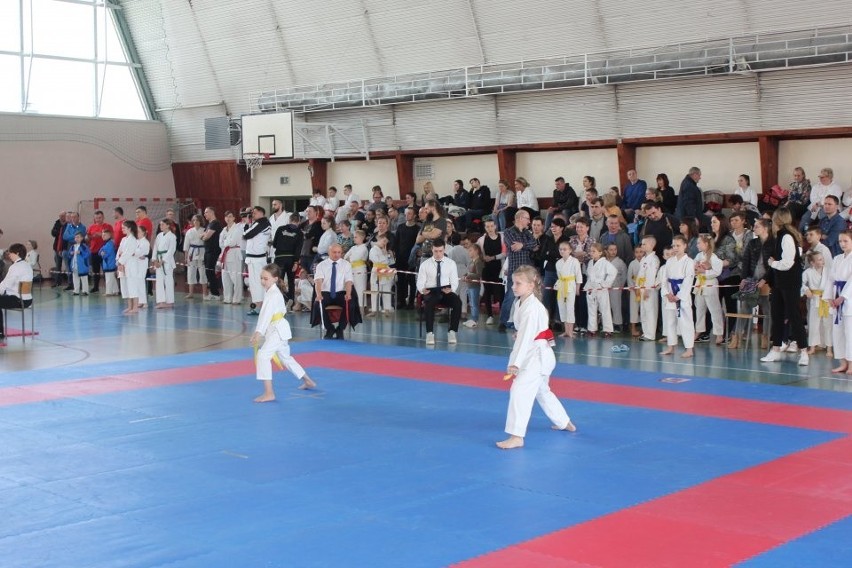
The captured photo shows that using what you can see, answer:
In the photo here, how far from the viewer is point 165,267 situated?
1989cm

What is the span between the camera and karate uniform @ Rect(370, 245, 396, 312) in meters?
17.8

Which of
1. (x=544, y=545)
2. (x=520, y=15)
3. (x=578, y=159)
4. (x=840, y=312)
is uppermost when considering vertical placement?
(x=520, y=15)

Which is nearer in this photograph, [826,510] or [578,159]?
[826,510]

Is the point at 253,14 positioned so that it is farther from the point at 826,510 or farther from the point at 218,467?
the point at 826,510

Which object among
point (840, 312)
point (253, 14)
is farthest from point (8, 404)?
point (253, 14)

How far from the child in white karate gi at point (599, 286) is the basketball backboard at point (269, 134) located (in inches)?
381

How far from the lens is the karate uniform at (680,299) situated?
518 inches

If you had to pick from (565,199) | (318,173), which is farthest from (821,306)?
(318,173)

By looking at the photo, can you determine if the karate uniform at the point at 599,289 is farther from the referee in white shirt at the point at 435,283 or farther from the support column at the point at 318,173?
the support column at the point at 318,173

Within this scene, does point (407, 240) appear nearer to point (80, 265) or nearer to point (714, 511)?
point (80, 265)

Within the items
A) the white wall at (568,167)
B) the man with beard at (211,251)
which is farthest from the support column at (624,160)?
the man with beard at (211,251)

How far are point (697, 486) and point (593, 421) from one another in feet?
→ 7.36

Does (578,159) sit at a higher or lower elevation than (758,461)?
higher

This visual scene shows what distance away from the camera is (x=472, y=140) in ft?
71.2
